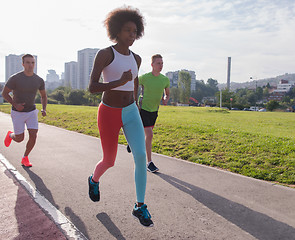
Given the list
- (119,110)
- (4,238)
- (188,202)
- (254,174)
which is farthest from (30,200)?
(254,174)

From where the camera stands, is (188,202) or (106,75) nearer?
(106,75)

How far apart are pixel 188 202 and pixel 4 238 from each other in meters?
2.15

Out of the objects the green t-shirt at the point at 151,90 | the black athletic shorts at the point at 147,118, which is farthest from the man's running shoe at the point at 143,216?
the green t-shirt at the point at 151,90

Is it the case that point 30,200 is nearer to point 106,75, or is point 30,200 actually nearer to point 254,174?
point 106,75

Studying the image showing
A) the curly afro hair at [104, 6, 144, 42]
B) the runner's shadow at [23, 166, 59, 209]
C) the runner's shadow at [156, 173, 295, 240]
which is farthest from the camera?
the runner's shadow at [23, 166, 59, 209]

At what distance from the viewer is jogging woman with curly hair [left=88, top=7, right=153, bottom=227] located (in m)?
2.84

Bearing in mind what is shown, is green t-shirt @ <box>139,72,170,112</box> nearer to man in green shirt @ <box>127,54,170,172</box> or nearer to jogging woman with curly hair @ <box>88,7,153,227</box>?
man in green shirt @ <box>127,54,170,172</box>

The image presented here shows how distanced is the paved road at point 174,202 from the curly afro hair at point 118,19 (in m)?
2.05

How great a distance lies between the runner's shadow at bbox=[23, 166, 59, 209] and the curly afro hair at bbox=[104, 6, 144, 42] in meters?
2.21

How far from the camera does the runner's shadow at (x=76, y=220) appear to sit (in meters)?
2.87

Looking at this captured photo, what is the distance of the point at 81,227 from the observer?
2934 mm

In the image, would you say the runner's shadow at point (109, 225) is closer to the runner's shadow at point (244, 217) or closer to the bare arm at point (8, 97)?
the runner's shadow at point (244, 217)

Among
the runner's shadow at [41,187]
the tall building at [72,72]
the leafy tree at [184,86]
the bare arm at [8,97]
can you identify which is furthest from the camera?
the tall building at [72,72]

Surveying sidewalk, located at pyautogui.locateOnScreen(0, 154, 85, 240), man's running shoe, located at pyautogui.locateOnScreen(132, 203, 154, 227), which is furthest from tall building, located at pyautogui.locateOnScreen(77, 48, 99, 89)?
man's running shoe, located at pyautogui.locateOnScreen(132, 203, 154, 227)
